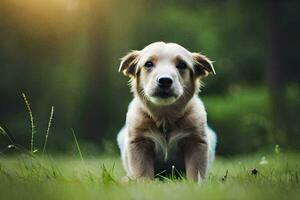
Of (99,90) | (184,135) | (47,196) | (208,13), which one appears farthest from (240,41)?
(47,196)

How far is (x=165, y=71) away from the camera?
238 inches

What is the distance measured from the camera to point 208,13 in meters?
19.8

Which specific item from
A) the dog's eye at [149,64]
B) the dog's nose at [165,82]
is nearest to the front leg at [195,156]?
the dog's nose at [165,82]

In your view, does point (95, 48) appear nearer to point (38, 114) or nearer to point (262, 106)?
point (38, 114)

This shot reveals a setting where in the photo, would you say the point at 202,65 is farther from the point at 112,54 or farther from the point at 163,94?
the point at 112,54

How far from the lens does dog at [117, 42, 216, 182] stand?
240 inches

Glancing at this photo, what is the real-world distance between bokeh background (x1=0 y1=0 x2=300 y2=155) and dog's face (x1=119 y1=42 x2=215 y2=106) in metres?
10.3

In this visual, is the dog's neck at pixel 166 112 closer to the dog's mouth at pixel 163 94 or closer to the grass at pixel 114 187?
the dog's mouth at pixel 163 94

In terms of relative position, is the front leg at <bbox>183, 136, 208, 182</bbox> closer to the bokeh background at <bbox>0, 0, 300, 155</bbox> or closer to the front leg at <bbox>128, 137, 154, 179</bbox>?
the front leg at <bbox>128, 137, 154, 179</bbox>

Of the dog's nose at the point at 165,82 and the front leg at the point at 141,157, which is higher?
the dog's nose at the point at 165,82

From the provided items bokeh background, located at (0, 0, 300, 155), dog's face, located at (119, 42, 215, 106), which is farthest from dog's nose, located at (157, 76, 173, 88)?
bokeh background, located at (0, 0, 300, 155)

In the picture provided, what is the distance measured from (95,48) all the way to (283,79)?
15.0ft

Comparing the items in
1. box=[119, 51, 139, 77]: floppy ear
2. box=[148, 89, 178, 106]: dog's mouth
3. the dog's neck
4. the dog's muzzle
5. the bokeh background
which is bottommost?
the bokeh background

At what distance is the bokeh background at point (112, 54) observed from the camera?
17.6 m
